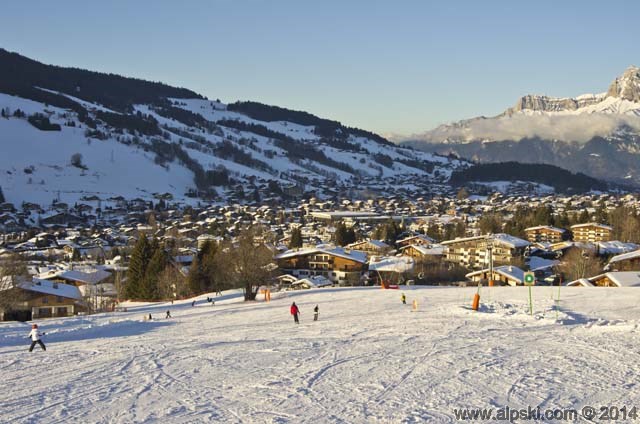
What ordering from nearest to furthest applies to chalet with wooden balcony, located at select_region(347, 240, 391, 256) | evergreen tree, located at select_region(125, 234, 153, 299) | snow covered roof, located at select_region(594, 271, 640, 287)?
snow covered roof, located at select_region(594, 271, 640, 287) → evergreen tree, located at select_region(125, 234, 153, 299) → chalet with wooden balcony, located at select_region(347, 240, 391, 256)

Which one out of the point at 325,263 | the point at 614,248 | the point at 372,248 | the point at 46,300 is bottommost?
the point at 46,300

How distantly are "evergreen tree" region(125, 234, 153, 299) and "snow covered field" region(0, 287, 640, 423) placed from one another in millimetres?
24231

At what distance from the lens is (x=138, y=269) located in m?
48.5

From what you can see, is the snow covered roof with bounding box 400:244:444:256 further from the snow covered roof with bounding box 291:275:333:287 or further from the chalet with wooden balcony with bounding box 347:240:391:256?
the snow covered roof with bounding box 291:275:333:287

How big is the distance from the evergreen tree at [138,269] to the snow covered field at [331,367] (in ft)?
79.5

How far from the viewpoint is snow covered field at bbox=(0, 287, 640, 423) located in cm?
1058

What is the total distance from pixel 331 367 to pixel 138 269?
37.8 meters

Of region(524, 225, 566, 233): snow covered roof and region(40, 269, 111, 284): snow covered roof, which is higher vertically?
region(524, 225, 566, 233): snow covered roof

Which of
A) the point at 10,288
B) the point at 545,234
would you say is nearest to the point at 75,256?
the point at 10,288

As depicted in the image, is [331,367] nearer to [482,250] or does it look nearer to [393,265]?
[393,265]

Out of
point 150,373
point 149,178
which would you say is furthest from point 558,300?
point 149,178

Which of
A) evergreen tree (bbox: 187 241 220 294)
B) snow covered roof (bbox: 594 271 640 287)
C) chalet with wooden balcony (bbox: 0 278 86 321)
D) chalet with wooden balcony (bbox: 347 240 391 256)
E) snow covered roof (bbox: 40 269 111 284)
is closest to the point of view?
snow covered roof (bbox: 594 271 640 287)

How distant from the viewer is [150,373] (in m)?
13.5

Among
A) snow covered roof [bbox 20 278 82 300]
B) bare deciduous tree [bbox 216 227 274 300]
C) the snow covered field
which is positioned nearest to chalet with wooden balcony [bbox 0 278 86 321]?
snow covered roof [bbox 20 278 82 300]
